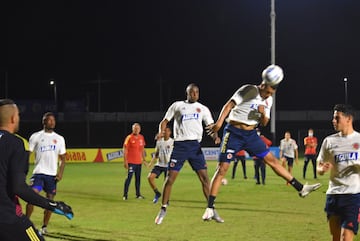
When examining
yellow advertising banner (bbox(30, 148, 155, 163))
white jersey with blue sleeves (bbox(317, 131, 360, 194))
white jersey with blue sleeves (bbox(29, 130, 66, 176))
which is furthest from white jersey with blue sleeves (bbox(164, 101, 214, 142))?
yellow advertising banner (bbox(30, 148, 155, 163))

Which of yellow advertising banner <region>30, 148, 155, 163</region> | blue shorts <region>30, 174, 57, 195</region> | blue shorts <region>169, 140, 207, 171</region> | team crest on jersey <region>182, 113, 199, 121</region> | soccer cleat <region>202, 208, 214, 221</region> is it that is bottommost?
yellow advertising banner <region>30, 148, 155, 163</region>

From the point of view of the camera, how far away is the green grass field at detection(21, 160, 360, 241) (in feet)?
38.1

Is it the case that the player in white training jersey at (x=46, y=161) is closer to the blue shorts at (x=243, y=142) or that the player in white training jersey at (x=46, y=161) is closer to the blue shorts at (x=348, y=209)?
the blue shorts at (x=243, y=142)

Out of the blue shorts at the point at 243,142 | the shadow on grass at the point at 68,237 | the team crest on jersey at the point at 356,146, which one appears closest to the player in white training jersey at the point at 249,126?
the blue shorts at the point at 243,142

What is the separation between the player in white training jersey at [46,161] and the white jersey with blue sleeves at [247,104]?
3851 millimetres

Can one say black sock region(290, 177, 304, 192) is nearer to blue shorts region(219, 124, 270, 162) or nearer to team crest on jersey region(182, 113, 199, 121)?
blue shorts region(219, 124, 270, 162)

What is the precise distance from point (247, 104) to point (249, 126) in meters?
0.46

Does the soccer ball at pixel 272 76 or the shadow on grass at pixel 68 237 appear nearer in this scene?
the soccer ball at pixel 272 76

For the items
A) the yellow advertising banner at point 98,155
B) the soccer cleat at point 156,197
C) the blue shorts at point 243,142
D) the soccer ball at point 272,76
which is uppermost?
the soccer ball at point 272,76

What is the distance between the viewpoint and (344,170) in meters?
7.86

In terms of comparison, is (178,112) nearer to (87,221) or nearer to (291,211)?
(87,221)

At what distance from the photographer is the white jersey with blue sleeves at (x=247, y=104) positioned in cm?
1026

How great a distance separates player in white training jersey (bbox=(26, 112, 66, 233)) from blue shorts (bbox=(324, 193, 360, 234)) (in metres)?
6.11

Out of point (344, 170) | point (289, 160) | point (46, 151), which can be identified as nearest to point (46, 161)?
point (46, 151)
